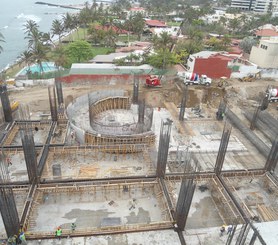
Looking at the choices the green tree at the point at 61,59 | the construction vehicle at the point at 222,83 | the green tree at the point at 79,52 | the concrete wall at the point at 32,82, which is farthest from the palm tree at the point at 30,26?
the construction vehicle at the point at 222,83

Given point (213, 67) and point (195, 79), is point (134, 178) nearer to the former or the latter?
point (195, 79)

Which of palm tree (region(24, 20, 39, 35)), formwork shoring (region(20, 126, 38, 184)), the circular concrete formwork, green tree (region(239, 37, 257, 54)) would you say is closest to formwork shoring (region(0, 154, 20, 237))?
formwork shoring (region(20, 126, 38, 184))

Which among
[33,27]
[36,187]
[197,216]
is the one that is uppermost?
[33,27]

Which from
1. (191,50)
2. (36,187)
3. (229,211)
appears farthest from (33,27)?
(229,211)

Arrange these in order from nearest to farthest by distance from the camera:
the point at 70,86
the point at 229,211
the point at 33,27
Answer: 1. the point at 229,211
2. the point at 70,86
3. the point at 33,27

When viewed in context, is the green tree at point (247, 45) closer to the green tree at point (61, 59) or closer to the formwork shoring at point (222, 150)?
the green tree at point (61, 59)

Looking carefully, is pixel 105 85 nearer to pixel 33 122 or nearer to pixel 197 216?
pixel 33 122
